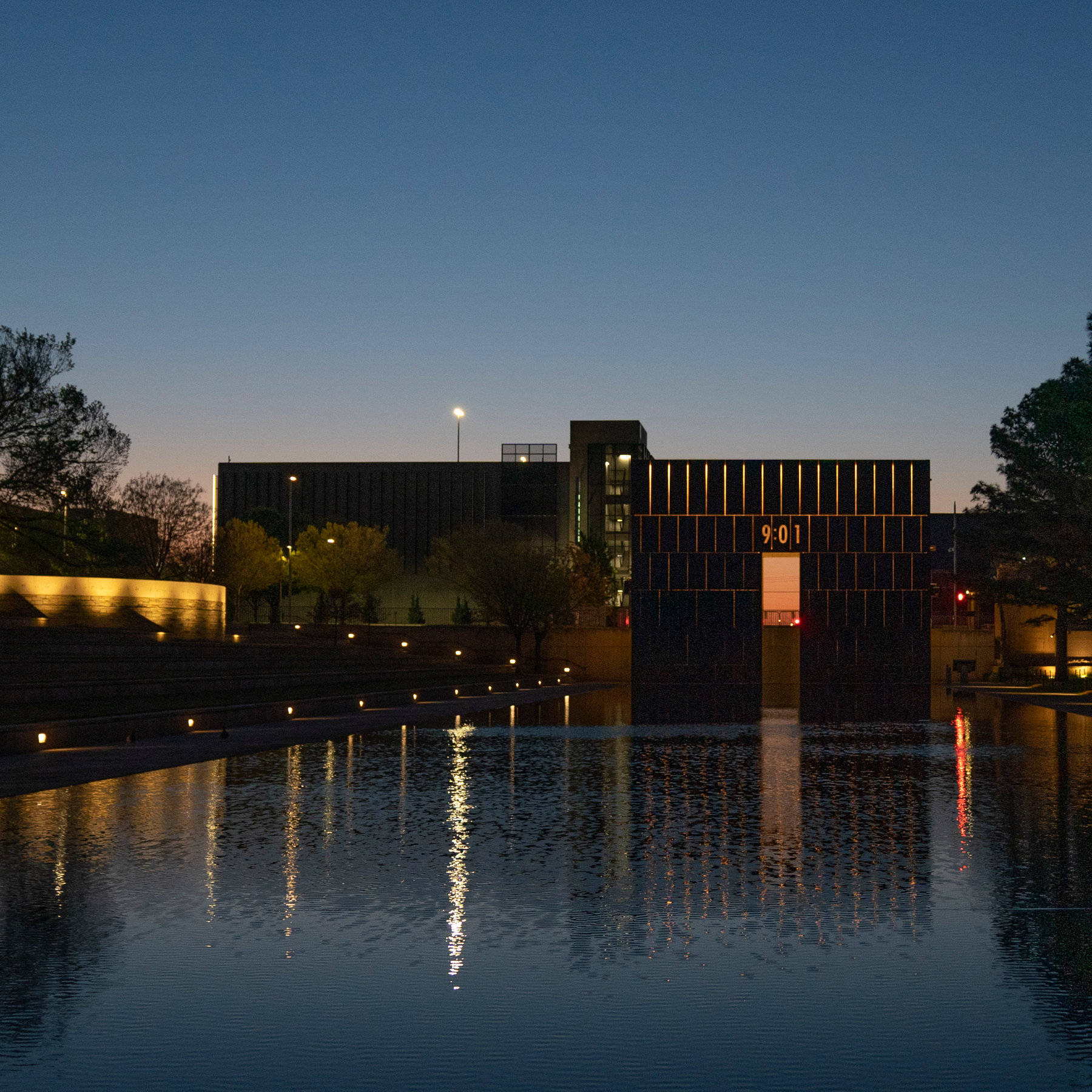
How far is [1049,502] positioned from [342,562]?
6189 centimetres

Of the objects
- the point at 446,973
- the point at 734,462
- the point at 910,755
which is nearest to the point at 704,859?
the point at 446,973

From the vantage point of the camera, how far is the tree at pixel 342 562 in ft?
345

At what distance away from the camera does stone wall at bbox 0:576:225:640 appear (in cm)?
4856

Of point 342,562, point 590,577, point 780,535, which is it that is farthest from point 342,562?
point 780,535

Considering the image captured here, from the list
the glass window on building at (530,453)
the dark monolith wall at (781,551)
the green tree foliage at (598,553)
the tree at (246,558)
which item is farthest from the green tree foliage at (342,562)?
the dark monolith wall at (781,551)

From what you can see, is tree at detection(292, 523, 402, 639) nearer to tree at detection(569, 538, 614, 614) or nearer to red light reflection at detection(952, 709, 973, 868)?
tree at detection(569, 538, 614, 614)

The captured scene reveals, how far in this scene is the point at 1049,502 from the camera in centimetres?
5459

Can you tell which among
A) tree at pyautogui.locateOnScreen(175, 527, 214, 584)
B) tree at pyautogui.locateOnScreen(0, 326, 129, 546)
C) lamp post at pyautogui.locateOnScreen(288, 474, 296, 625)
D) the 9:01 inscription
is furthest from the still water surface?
tree at pyautogui.locateOnScreen(175, 527, 214, 584)

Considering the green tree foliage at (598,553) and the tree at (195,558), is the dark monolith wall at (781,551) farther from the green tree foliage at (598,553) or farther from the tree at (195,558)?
the tree at (195,558)

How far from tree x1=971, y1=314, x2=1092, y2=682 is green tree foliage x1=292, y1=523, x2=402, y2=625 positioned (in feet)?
173

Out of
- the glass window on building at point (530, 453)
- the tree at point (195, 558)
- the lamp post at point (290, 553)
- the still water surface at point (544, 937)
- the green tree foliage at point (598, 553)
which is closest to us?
the still water surface at point (544, 937)

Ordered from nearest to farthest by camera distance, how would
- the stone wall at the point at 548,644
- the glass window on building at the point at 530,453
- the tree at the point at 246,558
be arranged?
the stone wall at the point at 548,644, the tree at the point at 246,558, the glass window on building at the point at 530,453

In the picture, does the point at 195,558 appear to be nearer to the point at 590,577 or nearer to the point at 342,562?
the point at 342,562

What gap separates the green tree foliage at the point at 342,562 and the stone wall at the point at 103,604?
49933mm
